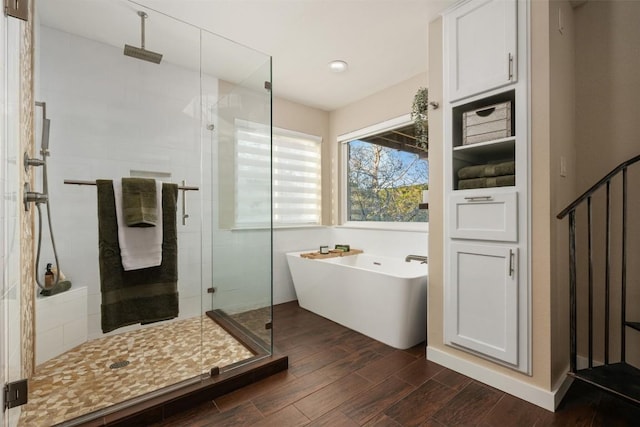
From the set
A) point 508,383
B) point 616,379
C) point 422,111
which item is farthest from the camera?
point 422,111

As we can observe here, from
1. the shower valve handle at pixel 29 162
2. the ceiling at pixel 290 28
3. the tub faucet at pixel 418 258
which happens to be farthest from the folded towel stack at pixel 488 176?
the shower valve handle at pixel 29 162

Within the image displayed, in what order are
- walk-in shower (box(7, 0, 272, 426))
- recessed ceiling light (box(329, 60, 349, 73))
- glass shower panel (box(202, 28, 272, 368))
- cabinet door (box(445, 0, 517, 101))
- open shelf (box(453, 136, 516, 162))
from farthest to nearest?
recessed ceiling light (box(329, 60, 349, 73)), glass shower panel (box(202, 28, 272, 368)), open shelf (box(453, 136, 516, 162)), cabinet door (box(445, 0, 517, 101)), walk-in shower (box(7, 0, 272, 426))

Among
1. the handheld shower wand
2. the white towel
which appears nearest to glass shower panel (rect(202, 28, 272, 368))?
the white towel

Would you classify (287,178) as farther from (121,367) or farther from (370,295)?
(121,367)

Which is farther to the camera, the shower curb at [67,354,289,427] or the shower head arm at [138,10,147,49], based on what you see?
the shower head arm at [138,10,147,49]

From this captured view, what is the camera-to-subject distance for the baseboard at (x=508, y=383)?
1619 millimetres

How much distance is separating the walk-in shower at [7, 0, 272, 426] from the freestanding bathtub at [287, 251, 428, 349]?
799 mm

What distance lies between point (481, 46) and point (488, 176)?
2.60ft

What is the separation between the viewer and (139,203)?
169 centimetres

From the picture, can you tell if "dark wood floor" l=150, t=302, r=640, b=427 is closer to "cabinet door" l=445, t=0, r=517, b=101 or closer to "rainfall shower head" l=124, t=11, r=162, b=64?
"cabinet door" l=445, t=0, r=517, b=101

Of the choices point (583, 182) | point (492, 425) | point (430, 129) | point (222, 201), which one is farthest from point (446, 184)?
point (222, 201)

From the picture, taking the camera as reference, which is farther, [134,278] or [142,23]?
[142,23]

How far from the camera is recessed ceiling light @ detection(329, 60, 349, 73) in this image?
9.12 feet

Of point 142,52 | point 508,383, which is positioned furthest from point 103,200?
point 508,383
